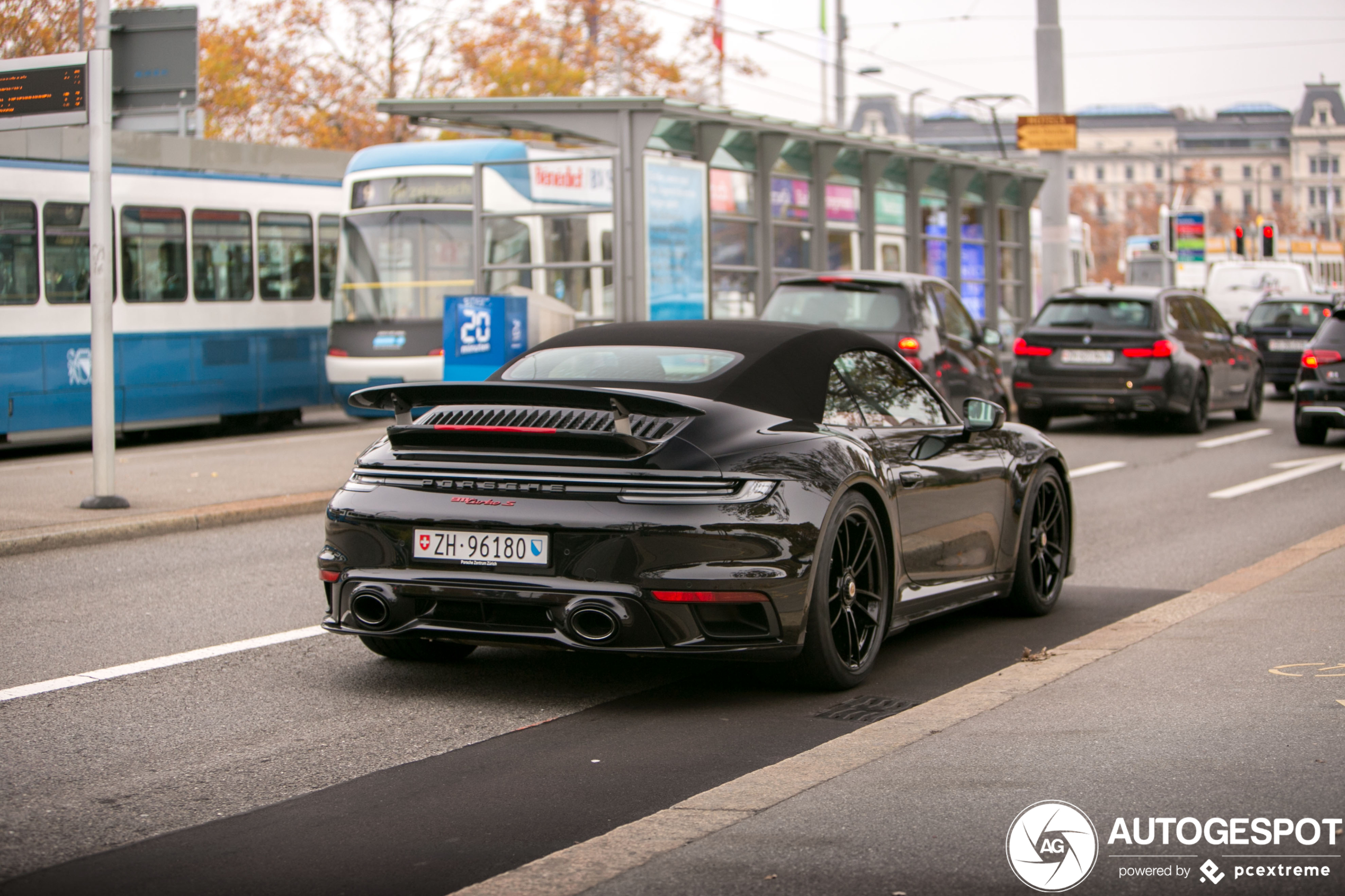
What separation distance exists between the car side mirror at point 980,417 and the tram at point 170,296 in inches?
483

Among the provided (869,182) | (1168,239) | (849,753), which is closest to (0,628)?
(849,753)

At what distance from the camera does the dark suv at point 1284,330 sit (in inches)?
1064

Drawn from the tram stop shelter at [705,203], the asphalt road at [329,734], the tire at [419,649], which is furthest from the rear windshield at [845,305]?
the tire at [419,649]

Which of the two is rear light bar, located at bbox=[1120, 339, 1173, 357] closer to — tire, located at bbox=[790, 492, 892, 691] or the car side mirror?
the car side mirror

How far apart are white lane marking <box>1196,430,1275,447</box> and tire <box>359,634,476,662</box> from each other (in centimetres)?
1276

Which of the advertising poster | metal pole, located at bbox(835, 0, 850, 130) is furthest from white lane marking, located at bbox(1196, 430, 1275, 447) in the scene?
metal pole, located at bbox(835, 0, 850, 130)

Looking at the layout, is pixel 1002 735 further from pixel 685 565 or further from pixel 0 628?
pixel 0 628

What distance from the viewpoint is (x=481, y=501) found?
213 inches

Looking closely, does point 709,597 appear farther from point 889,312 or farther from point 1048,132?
point 1048,132

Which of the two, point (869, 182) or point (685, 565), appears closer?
point (685, 565)

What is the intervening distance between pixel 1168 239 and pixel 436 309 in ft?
76.0

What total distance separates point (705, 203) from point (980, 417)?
11193 millimetres

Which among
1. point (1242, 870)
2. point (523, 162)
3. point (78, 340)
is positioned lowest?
point (1242, 870)

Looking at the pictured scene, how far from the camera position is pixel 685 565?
5238 mm
